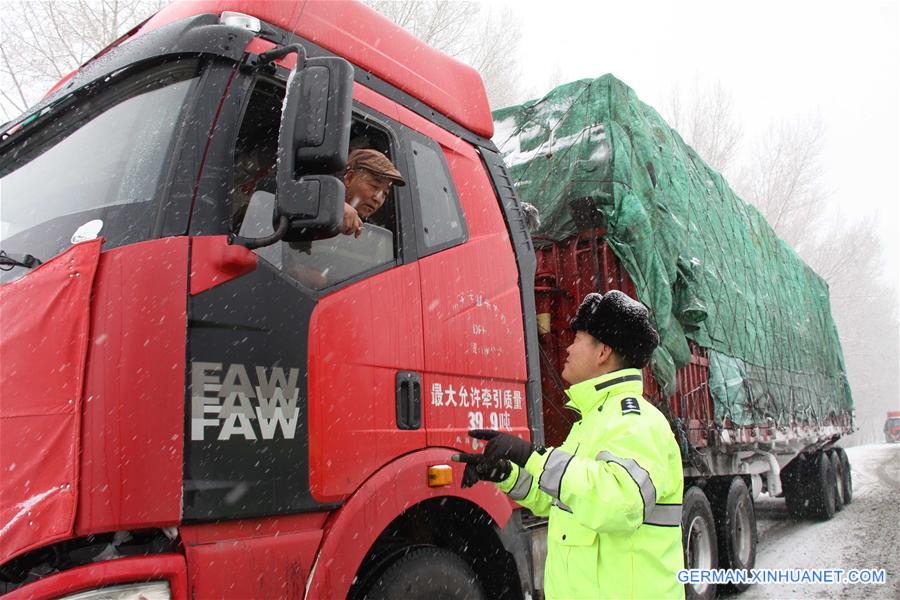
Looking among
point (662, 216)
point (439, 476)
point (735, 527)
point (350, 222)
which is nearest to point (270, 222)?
point (350, 222)

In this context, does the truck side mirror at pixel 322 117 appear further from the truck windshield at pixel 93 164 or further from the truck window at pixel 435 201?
the truck window at pixel 435 201

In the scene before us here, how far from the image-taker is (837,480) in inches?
412

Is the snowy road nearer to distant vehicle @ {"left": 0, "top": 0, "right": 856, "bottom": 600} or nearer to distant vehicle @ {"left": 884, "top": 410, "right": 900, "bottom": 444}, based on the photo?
distant vehicle @ {"left": 0, "top": 0, "right": 856, "bottom": 600}

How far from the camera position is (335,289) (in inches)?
87.0

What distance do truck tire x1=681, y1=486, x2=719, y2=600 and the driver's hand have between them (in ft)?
11.5

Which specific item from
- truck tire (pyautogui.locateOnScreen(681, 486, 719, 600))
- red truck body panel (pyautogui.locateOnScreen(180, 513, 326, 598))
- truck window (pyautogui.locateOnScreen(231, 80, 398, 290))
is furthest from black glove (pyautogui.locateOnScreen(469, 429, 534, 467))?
truck tire (pyautogui.locateOnScreen(681, 486, 719, 600))

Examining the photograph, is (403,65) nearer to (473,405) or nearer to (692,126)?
(473,405)

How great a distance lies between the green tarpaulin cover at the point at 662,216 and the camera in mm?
4438

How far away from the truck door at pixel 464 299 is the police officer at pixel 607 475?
56cm

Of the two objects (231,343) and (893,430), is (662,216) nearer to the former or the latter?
(231,343)

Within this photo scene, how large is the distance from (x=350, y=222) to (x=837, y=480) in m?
10.7

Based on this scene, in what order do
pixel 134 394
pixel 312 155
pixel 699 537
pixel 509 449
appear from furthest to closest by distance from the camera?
pixel 699 537 → pixel 509 449 → pixel 312 155 → pixel 134 394

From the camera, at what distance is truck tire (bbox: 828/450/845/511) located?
10.4m

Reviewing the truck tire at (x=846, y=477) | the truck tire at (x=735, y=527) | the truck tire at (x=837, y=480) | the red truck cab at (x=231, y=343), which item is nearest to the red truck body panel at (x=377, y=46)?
the red truck cab at (x=231, y=343)
